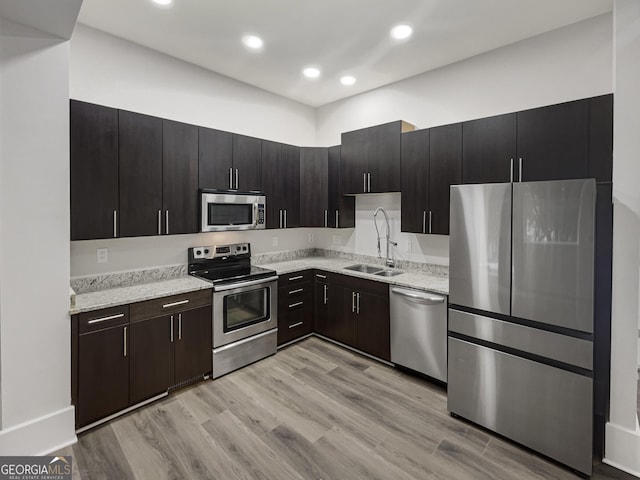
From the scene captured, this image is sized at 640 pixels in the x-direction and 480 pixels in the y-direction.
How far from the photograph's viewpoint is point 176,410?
99.0 inches

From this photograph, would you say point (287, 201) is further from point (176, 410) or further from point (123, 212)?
point (176, 410)

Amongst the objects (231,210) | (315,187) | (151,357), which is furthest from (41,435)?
(315,187)

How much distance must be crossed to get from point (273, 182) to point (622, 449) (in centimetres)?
357

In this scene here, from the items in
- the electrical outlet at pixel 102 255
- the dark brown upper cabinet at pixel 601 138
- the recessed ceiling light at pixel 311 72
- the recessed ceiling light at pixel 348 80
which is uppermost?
the recessed ceiling light at pixel 348 80

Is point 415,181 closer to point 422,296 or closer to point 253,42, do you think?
point 422,296

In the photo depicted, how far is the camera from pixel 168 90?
3.21m

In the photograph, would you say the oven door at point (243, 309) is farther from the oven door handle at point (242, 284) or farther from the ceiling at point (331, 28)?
the ceiling at point (331, 28)

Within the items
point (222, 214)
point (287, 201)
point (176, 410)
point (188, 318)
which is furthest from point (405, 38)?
point (176, 410)

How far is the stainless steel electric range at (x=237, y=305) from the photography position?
3.00 metres

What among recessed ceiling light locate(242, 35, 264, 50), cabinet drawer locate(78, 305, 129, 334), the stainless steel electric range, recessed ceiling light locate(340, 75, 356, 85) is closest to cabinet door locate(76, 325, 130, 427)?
cabinet drawer locate(78, 305, 129, 334)

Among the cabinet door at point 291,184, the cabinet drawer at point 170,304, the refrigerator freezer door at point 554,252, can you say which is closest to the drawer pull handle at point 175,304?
the cabinet drawer at point 170,304

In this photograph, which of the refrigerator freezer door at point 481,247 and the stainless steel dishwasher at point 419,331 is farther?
the stainless steel dishwasher at point 419,331

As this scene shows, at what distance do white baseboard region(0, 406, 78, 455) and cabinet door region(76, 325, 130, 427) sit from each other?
79mm

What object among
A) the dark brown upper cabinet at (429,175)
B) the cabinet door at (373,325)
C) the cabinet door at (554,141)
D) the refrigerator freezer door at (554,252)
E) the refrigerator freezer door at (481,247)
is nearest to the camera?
the refrigerator freezer door at (554,252)
